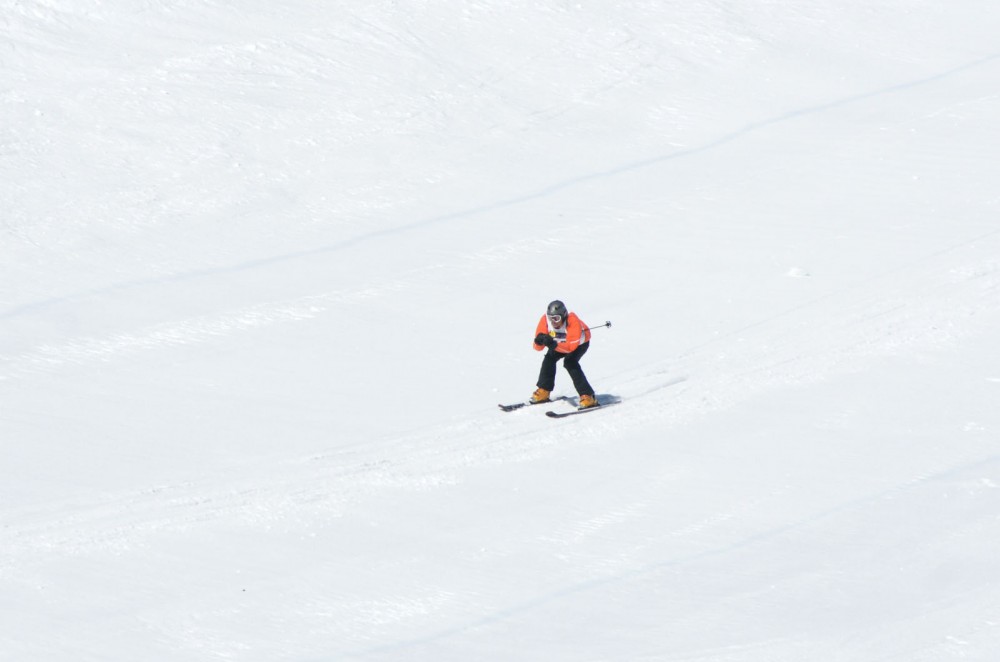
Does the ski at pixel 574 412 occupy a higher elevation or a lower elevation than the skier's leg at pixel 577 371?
lower

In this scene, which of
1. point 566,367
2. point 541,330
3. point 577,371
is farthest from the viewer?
point 541,330

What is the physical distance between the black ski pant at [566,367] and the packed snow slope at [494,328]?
12.5 inches

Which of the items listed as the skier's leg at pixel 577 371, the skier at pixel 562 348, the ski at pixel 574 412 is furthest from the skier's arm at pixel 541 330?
the ski at pixel 574 412

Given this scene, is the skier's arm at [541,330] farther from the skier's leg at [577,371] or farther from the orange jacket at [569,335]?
the skier's leg at [577,371]

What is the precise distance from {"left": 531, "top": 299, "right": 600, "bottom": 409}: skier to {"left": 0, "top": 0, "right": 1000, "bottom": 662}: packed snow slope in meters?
0.28

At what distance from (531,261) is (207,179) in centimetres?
403

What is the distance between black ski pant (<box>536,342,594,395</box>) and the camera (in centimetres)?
1073

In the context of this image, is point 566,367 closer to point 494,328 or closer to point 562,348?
point 562,348

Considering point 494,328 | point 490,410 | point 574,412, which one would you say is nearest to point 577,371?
point 574,412

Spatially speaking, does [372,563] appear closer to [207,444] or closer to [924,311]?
[207,444]

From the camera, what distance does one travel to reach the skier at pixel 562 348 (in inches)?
423

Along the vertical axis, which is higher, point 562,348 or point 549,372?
point 562,348

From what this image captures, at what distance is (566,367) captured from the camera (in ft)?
35.5

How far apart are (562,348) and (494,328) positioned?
5.71ft
